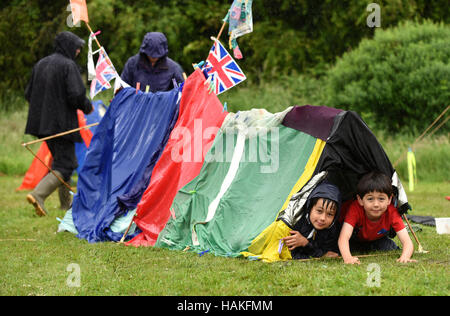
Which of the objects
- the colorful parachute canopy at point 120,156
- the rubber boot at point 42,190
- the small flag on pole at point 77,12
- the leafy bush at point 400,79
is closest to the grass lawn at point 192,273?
the colorful parachute canopy at point 120,156

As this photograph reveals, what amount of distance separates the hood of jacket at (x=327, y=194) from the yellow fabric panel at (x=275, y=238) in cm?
19

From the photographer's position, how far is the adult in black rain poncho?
327 inches

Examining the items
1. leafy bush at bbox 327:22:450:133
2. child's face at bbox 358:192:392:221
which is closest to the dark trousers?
child's face at bbox 358:192:392:221

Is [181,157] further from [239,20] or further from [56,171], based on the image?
[56,171]

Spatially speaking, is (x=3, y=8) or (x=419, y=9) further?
(x=3, y=8)

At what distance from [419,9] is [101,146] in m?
14.1

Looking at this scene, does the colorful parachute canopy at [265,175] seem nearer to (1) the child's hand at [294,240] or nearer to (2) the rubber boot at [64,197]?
(1) the child's hand at [294,240]

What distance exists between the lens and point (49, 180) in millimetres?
8297

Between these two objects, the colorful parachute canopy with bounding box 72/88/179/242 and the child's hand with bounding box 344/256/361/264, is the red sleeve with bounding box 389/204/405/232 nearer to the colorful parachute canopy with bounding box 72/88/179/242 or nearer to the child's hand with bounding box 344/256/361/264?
the child's hand with bounding box 344/256/361/264

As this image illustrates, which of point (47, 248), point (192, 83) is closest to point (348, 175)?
point (192, 83)

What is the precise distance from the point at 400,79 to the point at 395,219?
8799 millimetres

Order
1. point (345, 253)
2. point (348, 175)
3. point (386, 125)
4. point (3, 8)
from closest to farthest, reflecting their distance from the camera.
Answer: point (345, 253) → point (348, 175) → point (386, 125) → point (3, 8)

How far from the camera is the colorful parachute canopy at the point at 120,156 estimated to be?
6.91 meters
